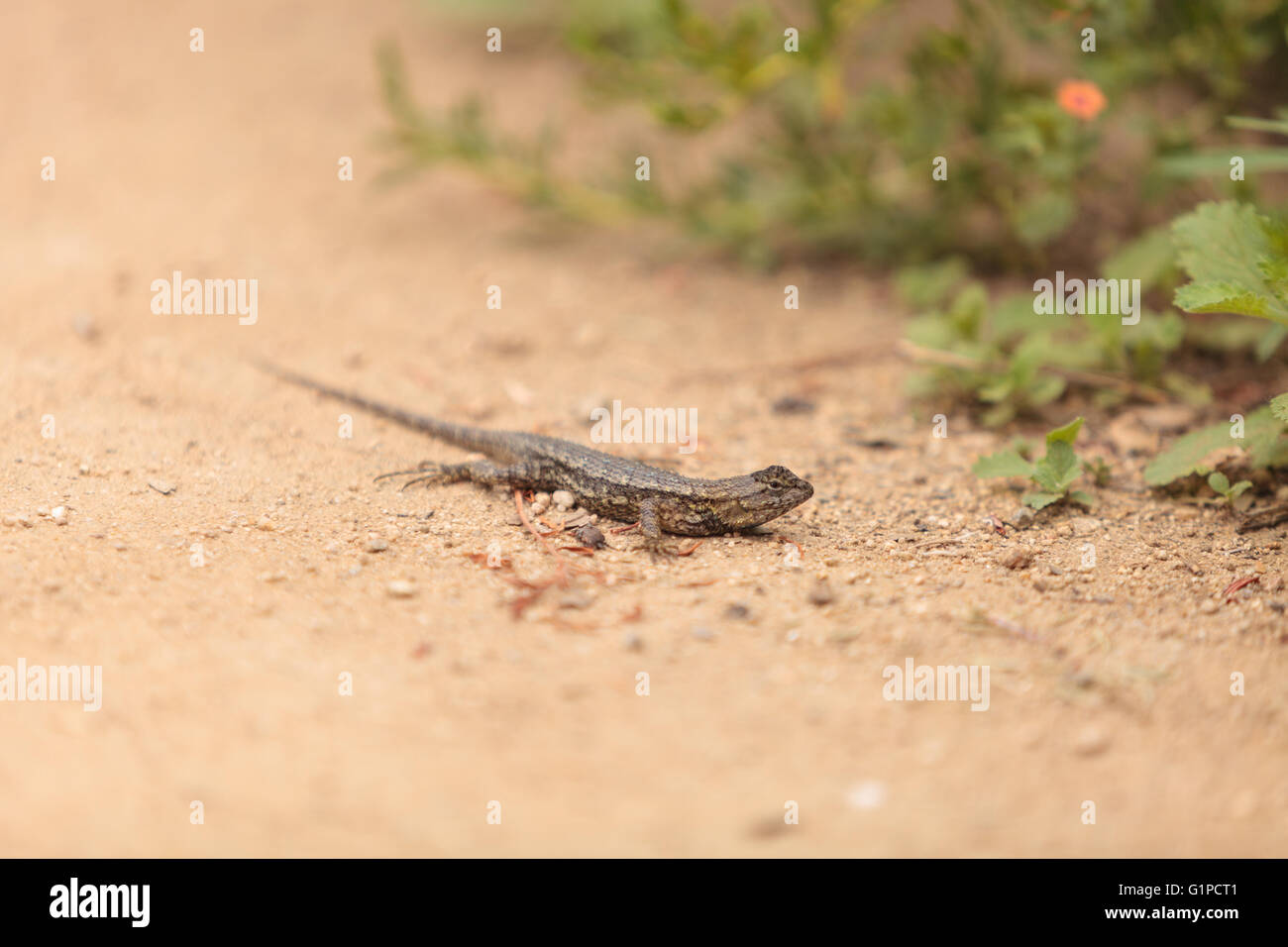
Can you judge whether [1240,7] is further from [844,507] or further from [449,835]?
[449,835]

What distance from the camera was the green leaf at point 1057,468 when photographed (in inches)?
171

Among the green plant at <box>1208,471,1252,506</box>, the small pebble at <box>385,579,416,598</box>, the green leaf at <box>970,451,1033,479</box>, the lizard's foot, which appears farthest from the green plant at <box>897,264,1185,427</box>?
the small pebble at <box>385,579,416,598</box>

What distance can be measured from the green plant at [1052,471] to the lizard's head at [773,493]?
0.89 m

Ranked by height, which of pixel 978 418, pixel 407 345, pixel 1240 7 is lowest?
pixel 978 418

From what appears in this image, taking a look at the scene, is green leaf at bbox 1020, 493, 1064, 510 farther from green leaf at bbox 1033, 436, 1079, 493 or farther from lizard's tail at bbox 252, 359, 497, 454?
lizard's tail at bbox 252, 359, 497, 454

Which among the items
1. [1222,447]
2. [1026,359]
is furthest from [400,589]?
[1222,447]

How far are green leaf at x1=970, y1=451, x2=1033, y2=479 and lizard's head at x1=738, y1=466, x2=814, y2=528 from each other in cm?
86

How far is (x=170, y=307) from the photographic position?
5.96 meters

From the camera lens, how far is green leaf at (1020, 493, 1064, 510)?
171 inches

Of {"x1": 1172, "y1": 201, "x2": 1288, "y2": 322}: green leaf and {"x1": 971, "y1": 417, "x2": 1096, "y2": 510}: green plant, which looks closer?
{"x1": 1172, "y1": 201, "x2": 1288, "y2": 322}: green leaf

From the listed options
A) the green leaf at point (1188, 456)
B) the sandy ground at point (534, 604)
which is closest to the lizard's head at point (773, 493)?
the sandy ground at point (534, 604)

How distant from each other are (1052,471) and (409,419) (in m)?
3.06

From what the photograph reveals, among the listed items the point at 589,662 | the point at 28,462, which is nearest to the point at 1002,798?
the point at 589,662

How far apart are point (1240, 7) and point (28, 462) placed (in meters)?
6.64
